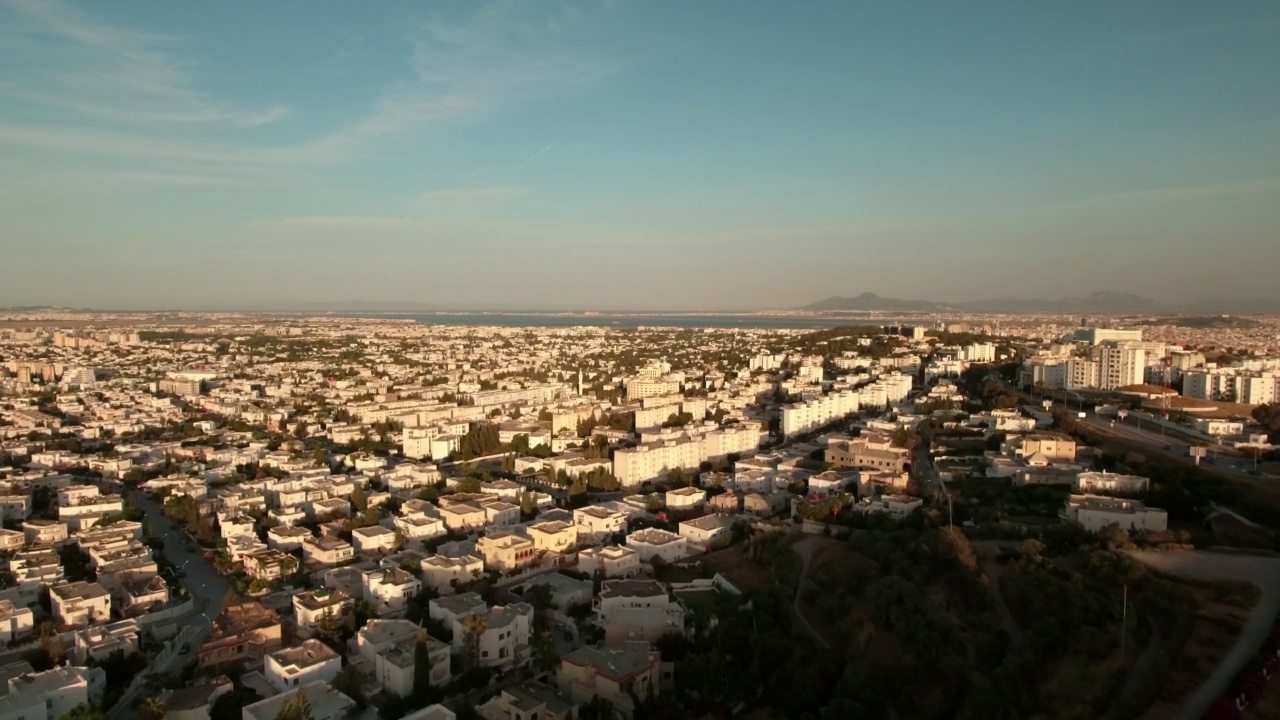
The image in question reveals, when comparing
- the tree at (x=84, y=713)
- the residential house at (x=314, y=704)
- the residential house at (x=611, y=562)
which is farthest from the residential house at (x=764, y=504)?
the tree at (x=84, y=713)

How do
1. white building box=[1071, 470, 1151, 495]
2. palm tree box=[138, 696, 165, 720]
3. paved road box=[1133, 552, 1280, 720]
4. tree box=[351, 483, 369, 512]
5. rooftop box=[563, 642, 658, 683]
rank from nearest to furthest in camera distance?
paved road box=[1133, 552, 1280, 720], palm tree box=[138, 696, 165, 720], rooftop box=[563, 642, 658, 683], white building box=[1071, 470, 1151, 495], tree box=[351, 483, 369, 512]

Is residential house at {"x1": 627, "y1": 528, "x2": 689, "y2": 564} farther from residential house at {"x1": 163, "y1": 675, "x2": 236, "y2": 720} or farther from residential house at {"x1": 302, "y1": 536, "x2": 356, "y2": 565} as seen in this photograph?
residential house at {"x1": 163, "y1": 675, "x2": 236, "y2": 720}

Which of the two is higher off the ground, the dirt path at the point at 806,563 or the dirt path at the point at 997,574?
the dirt path at the point at 997,574

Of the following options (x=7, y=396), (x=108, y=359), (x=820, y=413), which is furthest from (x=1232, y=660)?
(x=108, y=359)

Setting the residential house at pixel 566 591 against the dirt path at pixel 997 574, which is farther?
the residential house at pixel 566 591

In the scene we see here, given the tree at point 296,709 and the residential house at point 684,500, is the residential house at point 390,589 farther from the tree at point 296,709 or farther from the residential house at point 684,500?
the residential house at point 684,500

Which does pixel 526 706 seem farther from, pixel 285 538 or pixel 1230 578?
pixel 1230 578

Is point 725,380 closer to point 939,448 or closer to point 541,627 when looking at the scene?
point 939,448

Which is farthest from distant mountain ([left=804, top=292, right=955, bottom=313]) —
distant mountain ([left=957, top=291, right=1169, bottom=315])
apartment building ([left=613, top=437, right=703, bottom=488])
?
apartment building ([left=613, top=437, right=703, bottom=488])
